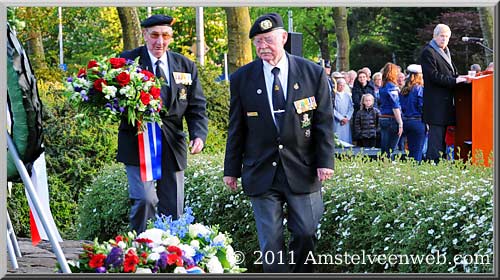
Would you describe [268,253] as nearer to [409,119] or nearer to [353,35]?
[409,119]

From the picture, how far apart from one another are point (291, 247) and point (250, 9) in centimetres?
290

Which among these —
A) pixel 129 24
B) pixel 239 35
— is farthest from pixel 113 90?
pixel 129 24

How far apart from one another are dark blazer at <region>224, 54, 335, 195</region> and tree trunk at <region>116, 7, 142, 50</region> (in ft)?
9.26

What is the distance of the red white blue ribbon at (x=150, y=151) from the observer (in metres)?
9.26

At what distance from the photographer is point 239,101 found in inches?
348

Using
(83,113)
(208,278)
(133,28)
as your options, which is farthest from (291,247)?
(133,28)

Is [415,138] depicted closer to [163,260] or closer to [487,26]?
[487,26]

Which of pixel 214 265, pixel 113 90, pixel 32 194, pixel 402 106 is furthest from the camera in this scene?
pixel 402 106

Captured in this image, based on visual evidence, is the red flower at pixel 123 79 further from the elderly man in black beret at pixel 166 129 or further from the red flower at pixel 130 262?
the red flower at pixel 130 262

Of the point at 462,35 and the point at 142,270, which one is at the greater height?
the point at 462,35

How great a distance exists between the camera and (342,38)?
36.9 feet

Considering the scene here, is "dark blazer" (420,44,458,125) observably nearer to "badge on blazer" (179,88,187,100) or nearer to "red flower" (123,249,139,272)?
"badge on blazer" (179,88,187,100)

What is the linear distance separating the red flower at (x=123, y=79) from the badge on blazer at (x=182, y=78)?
0.59m

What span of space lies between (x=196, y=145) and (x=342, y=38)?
2.46 metres
